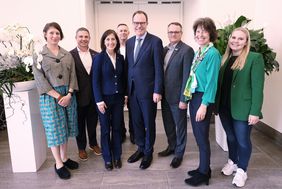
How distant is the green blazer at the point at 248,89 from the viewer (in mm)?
2049

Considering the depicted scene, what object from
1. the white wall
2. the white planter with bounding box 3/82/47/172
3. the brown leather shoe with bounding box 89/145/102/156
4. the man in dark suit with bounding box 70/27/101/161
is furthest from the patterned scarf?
the white wall

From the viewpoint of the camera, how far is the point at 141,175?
2508 mm

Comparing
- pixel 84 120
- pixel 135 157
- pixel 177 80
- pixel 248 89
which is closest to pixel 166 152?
pixel 135 157

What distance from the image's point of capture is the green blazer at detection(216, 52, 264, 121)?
205 centimetres

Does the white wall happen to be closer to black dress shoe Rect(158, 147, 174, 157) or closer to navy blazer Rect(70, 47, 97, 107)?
navy blazer Rect(70, 47, 97, 107)

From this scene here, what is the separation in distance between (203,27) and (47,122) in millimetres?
1718

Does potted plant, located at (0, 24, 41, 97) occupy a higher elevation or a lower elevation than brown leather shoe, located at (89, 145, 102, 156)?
higher

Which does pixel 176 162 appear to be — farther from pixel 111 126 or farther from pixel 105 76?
pixel 105 76

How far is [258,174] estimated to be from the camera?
8.18 feet

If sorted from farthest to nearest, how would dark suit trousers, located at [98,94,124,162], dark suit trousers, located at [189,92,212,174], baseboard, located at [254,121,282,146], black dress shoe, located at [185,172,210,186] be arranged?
1. baseboard, located at [254,121,282,146]
2. dark suit trousers, located at [98,94,124,162]
3. black dress shoe, located at [185,172,210,186]
4. dark suit trousers, located at [189,92,212,174]

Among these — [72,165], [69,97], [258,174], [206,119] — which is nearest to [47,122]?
[69,97]

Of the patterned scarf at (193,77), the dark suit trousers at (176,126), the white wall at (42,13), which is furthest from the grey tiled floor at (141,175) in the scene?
the white wall at (42,13)

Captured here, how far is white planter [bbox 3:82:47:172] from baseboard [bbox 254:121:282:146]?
308 cm

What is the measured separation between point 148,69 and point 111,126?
737mm
